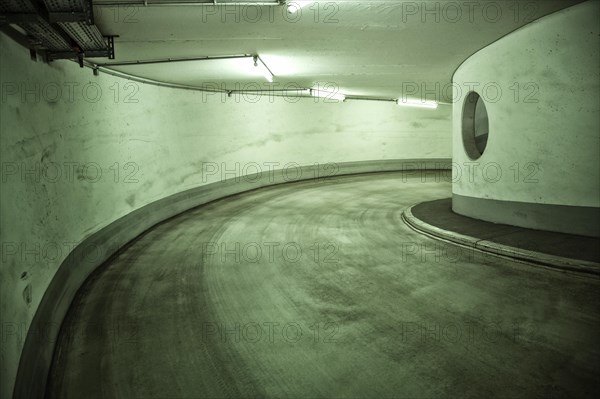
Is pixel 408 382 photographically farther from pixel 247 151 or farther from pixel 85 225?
pixel 247 151

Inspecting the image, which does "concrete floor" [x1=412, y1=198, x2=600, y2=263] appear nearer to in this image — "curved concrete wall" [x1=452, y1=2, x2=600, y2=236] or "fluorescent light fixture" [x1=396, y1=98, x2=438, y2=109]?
"curved concrete wall" [x1=452, y1=2, x2=600, y2=236]

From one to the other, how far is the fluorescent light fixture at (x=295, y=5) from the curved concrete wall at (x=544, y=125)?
13.6 feet

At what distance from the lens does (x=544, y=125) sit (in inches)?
242

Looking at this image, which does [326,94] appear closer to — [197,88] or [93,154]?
[197,88]

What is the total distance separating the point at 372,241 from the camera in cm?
705

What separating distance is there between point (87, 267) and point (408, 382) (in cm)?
503

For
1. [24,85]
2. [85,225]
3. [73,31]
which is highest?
[73,31]

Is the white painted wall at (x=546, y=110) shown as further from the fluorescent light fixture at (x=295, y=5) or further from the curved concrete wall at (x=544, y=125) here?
the fluorescent light fixture at (x=295, y=5)

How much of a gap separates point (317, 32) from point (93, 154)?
4.22m

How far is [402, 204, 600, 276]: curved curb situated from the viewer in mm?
4867

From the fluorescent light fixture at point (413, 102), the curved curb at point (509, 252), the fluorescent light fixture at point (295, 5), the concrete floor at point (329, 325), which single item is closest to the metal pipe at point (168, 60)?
the fluorescent light fixture at point (295, 5)

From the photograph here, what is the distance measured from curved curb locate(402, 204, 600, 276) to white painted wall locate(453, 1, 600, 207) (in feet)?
4.33

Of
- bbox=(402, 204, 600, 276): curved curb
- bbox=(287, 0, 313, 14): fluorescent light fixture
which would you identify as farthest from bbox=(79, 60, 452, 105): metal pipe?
bbox=(402, 204, 600, 276): curved curb

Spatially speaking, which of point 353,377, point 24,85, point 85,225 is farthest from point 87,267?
point 353,377
